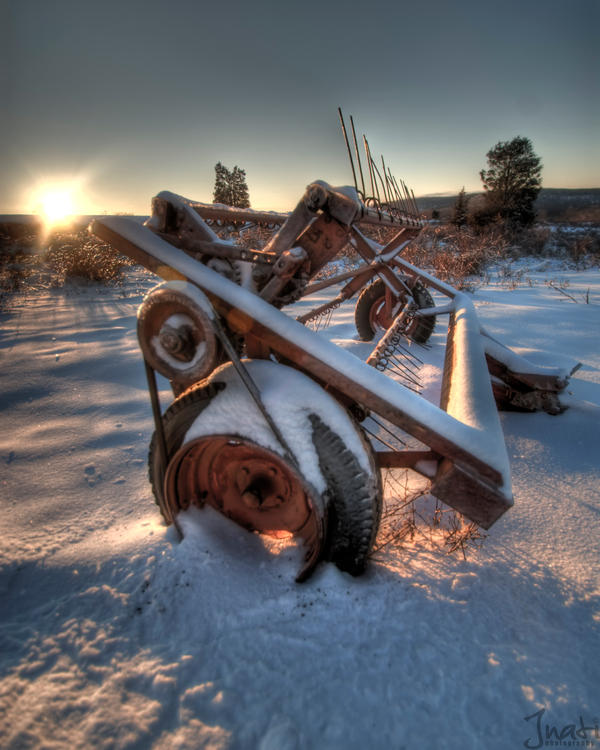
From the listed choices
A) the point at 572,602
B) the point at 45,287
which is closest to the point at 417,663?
the point at 572,602

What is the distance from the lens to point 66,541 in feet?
4.96

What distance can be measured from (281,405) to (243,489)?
0.42 metres

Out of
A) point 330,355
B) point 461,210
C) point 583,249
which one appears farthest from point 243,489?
point 461,210

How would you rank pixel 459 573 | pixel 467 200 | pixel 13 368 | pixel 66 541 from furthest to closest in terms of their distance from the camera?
1. pixel 467 200
2. pixel 13 368
3. pixel 66 541
4. pixel 459 573

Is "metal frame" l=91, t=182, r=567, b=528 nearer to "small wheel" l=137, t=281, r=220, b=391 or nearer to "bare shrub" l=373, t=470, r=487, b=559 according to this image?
"small wheel" l=137, t=281, r=220, b=391

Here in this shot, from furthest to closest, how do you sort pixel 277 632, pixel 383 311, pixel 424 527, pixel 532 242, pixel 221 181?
1. pixel 221 181
2. pixel 532 242
3. pixel 383 311
4. pixel 424 527
5. pixel 277 632

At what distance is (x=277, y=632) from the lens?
42.6 inches

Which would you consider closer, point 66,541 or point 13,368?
point 66,541

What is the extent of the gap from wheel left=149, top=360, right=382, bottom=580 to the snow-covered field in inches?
3.7

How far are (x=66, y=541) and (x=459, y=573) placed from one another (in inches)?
64.9

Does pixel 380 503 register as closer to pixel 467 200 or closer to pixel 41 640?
pixel 41 640

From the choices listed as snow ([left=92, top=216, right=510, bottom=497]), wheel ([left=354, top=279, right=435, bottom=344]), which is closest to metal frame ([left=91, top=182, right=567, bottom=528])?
snow ([left=92, top=216, right=510, bottom=497])

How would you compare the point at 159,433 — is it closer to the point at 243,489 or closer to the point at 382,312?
the point at 243,489

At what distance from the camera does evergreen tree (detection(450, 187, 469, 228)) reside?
68.5 feet
